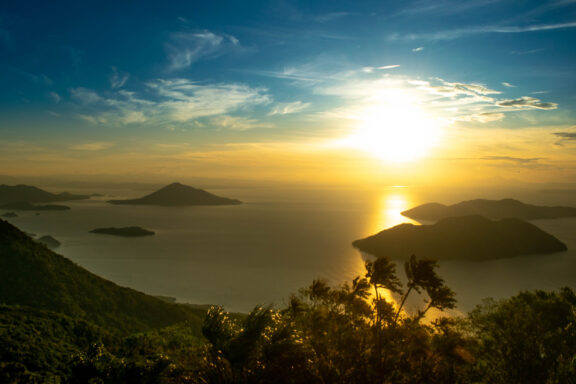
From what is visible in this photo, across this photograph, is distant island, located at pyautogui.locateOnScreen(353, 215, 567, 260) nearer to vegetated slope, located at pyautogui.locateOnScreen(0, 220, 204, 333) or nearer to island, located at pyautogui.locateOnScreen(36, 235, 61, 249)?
vegetated slope, located at pyautogui.locateOnScreen(0, 220, 204, 333)

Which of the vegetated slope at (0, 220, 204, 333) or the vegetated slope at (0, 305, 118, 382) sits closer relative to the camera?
the vegetated slope at (0, 305, 118, 382)

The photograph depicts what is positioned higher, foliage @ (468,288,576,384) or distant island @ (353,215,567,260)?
foliage @ (468,288,576,384)

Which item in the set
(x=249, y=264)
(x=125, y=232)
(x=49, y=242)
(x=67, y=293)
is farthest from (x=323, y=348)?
(x=125, y=232)

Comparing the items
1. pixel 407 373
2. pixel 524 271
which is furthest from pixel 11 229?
pixel 524 271

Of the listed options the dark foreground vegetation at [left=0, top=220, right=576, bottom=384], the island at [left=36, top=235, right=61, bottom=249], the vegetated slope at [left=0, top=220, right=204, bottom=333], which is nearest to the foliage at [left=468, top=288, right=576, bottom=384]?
the dark foreground vegetation at [left=0, top=220, right=576, bottom=384]

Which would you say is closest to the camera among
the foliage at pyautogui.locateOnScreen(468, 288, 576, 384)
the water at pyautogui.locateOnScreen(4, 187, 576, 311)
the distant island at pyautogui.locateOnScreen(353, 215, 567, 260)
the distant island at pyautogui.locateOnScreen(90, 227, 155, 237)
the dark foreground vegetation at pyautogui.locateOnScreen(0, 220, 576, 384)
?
the dark foreground vegetation at pyautogui.locateOnScreen(0, 220, 576, 384)

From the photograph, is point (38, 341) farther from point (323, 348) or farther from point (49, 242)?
point (49, 242)
